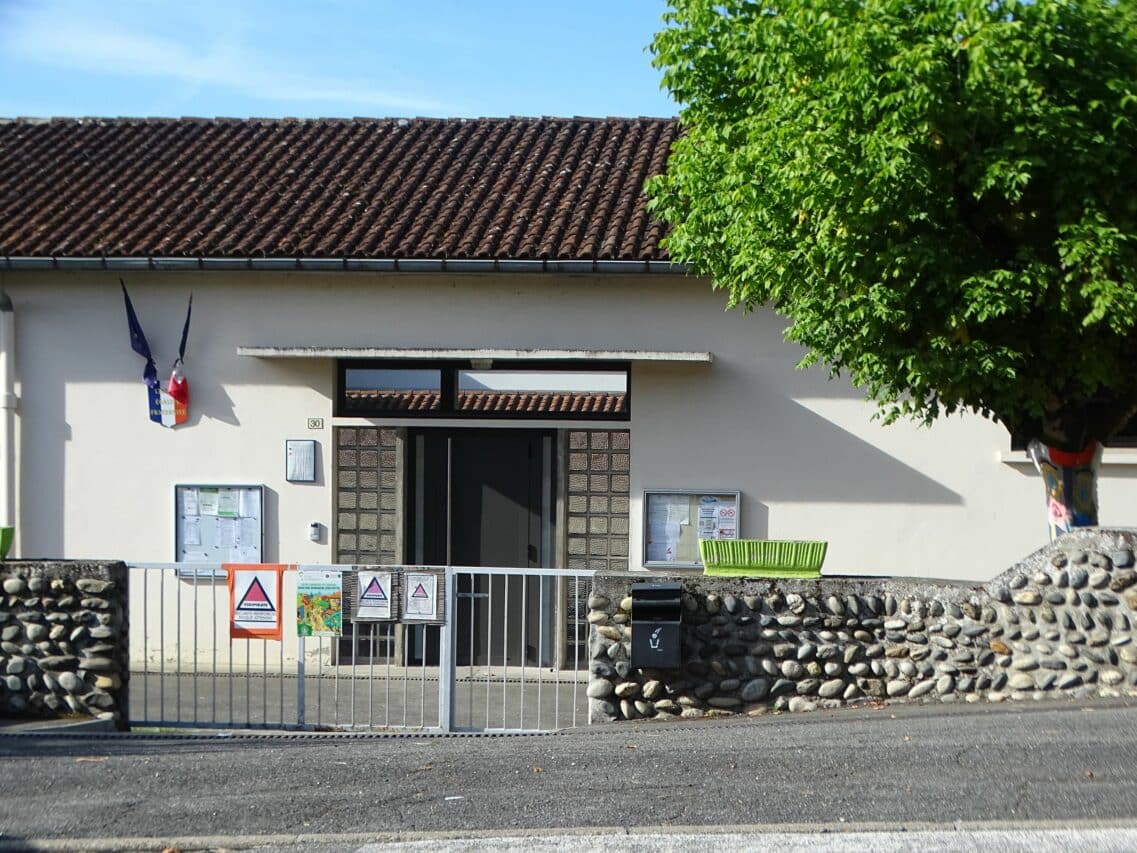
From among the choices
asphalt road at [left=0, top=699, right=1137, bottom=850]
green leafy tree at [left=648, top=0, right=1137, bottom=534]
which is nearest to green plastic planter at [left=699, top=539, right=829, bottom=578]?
green leafy tree at [left=648, top=0, right=1137, bottom=534]

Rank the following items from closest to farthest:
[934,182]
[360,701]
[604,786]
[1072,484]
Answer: [604,786], [934,182], [1072,484], [360,701]

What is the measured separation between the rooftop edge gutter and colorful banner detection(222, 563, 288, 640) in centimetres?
404

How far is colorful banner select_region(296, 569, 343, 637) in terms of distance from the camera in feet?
34.1

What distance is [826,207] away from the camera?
9.43 m

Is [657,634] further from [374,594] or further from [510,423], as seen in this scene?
[510,423]

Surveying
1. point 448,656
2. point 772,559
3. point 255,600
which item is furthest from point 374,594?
point 772,559

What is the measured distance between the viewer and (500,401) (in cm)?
1381

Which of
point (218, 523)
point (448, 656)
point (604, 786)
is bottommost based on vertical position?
point (604, 786)

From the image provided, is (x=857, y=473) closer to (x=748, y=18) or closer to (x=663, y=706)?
(x=663, y=706)

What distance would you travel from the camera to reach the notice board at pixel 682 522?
13.5m

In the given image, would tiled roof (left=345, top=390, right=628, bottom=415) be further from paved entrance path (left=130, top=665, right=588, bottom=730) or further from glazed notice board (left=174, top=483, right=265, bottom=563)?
paved entrance path (left=130, top=665, right=588, bottom=730)

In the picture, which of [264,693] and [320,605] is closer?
[264,693]

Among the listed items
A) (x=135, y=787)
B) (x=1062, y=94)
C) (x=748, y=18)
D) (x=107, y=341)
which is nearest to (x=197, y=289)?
(x=107, y=341)

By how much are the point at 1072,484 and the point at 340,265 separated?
6811 millimetres
